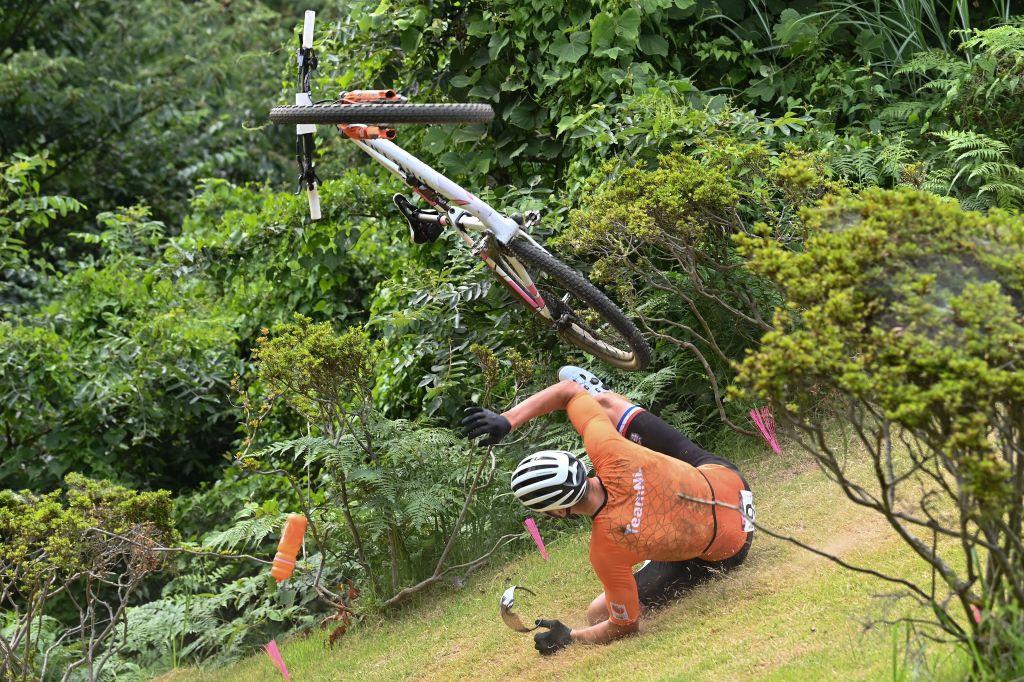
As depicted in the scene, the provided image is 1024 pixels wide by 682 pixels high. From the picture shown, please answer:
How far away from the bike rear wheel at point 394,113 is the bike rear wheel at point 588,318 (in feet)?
2.28

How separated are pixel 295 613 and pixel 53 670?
160 cm

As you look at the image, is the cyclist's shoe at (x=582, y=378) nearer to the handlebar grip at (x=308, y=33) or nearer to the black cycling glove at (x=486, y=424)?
the black cycling glove at (x=486, y=424)

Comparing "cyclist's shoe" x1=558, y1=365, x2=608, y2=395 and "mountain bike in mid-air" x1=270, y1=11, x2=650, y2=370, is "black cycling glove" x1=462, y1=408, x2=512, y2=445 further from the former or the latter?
"mountain bike in mid-air" x1=270, y1=11, x2=650, y2=370

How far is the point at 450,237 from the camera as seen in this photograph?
872cm

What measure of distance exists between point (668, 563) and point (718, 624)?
0.59m

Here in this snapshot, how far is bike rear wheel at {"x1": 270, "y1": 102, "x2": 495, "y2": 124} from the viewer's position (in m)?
6.05

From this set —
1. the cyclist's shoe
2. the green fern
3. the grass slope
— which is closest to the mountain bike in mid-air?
the cyclist's shoe

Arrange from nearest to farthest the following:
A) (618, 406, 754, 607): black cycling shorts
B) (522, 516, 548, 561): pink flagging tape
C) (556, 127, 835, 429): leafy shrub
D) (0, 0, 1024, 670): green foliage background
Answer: (618, 406, 754, 607): black cycling shorts → (556, 127, 835, 429): leafy shrub → (522, 516, 548, 561): pink flagging tape → (0, 0, 1024, 670): green foliage background

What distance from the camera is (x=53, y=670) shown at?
296 inches

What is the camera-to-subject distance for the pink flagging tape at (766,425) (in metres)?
6.98

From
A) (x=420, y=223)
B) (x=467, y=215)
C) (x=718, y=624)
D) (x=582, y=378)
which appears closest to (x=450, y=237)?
(x=420, y=223)

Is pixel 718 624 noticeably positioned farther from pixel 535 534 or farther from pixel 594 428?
pixel 535 534

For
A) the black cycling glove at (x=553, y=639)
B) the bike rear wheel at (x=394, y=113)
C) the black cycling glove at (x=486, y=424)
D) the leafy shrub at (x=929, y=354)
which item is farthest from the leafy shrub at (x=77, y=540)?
the leafy shrub at (x=929, y=354)

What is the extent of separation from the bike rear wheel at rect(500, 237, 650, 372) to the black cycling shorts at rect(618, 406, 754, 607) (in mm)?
605
